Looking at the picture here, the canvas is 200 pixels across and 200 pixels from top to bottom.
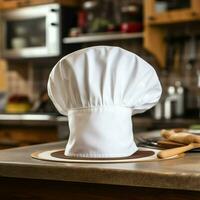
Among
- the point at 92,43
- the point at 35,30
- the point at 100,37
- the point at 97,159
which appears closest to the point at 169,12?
Result: the point at 100,37

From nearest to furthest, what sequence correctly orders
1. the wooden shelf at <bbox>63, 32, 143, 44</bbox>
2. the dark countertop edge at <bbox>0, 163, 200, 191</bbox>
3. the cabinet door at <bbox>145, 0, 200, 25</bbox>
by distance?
1. the dark countertop edge at <bbox>0, 163, 200, 191</bbox>
2. the cabinet door at <bbox>145, 0, 200, 25</bbox>
3. the wooden shelf at <bbox>63, 32, 143, 44</bbox>

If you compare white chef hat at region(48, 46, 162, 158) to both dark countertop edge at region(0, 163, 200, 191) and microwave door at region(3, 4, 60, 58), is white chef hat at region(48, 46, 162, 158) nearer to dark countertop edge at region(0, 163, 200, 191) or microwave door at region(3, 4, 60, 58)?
dark countertop edge at region(0, 163, 200, 191)

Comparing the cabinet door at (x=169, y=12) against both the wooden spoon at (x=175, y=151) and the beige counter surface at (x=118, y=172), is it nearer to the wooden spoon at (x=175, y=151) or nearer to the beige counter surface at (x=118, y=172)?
the wooden spoon at (x=175, y=151)

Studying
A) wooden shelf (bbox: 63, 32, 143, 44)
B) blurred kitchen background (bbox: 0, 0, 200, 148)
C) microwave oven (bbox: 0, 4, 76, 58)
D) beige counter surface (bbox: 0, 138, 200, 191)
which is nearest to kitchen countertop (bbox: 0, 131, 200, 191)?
beige counter surface (bbox: 0, 138, 200, 191)

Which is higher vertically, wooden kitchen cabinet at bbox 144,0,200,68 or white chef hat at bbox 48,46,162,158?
wooden kitchen cabinet at bbox 144,0,200,68

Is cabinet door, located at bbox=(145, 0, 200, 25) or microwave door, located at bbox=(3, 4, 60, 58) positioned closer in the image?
cabinet door, located at bbox=(145, 0, 200, 25)

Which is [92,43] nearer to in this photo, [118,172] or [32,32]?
[32,32]

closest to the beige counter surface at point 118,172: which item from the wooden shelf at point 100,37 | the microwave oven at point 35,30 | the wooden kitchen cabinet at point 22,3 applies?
the wooden shelf at point 100,37

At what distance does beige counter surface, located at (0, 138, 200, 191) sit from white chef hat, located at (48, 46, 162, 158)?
11 cm

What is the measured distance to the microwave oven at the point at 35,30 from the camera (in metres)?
4.28

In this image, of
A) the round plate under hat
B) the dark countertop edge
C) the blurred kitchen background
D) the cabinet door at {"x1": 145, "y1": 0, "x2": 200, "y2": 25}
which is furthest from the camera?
the blurred kitchen background

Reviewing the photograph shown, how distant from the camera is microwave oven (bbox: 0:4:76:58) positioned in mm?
4281

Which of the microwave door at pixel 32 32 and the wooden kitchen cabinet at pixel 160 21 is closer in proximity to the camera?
the wooden kitchen cabinet at pixel 160 21

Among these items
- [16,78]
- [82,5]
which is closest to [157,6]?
[82,5]
